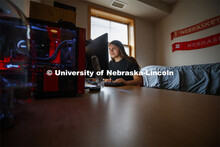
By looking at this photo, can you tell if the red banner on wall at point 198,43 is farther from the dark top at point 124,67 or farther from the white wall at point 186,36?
the dark top at point 124,67

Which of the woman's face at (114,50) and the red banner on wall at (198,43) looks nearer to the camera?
the woman's face at (114,50)

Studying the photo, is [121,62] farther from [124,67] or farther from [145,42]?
[145,42]

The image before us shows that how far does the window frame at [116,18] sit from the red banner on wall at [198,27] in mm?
1309

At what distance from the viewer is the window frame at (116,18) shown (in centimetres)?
285

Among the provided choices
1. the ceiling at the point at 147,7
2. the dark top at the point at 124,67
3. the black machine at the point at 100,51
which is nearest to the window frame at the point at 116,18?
the ceiling at the point at 147,7

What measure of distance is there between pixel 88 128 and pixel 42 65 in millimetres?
369

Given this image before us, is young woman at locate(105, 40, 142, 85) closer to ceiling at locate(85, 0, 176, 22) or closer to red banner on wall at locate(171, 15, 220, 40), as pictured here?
ceiling at locate(85, 0, 176, 22)

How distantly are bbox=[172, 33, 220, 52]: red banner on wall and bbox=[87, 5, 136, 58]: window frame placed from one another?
4.40 feet

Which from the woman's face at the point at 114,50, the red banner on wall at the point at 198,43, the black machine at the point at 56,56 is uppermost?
the red banner on wall at the point at 198,43

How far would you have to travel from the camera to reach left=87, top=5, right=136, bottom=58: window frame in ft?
9.34

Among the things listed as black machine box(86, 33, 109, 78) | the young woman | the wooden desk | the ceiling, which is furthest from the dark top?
the ceiling

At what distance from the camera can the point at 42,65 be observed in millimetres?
424

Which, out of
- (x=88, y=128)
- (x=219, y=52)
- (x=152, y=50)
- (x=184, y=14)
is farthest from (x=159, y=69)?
(x=88, y=128)

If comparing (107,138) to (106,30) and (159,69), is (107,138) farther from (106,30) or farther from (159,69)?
(106,30)
